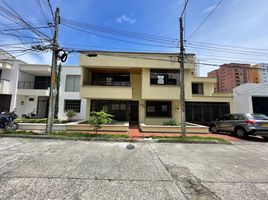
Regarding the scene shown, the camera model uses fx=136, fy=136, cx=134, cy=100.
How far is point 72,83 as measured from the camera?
17.6 m

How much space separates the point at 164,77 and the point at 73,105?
1181 cm

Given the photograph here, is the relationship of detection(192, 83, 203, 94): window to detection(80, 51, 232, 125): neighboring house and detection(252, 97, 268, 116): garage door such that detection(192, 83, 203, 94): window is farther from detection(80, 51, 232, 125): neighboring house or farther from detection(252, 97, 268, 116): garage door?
detection(252, 97, 268, 116): garage door

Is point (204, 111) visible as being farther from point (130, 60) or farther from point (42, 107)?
point (42, 107)

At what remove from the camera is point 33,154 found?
17.8 ft

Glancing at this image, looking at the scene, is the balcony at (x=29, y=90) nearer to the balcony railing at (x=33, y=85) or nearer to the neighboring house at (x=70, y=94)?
the balcony railing at (x=33, y=85)

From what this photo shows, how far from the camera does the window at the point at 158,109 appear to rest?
1417 cm

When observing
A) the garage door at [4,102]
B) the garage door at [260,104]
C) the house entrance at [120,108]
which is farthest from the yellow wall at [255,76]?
the garage door at [4,102]

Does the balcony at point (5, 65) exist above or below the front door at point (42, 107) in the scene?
above

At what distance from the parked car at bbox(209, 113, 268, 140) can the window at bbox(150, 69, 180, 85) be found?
522 centimetres

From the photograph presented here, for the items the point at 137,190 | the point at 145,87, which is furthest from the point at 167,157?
the point at 145,87

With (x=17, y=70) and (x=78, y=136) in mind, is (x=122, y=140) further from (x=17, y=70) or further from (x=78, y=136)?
(x=17, y=70)

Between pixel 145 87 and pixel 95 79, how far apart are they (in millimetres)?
5920

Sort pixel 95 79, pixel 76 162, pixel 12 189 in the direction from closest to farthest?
pixel 12 189, pixel 76 162, pixel 95 79

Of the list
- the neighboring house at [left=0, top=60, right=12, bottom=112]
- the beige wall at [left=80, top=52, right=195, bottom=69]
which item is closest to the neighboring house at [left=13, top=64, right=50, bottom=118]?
the neighboring house at [left=0, top=60, right=12, bottom=112]
